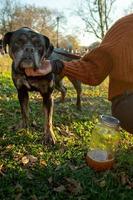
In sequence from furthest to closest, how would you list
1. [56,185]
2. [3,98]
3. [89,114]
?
1. [3,98]
2. [89,114]
3. [56,185]

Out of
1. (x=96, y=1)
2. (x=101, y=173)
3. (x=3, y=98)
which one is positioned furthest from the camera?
(x=96, y=1)

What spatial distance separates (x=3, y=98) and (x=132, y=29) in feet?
14.2

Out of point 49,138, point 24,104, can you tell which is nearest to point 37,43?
point 24,104

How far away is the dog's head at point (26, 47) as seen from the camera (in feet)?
17.4

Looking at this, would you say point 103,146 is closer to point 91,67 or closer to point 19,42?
point 91,67

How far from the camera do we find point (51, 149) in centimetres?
584

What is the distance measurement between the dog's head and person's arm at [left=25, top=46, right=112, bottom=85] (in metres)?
0.19

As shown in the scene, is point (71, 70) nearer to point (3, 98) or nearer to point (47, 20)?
point (3, 98)

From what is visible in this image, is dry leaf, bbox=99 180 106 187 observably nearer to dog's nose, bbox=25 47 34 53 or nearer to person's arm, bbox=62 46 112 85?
person's arm, bbox=62 46 112 85

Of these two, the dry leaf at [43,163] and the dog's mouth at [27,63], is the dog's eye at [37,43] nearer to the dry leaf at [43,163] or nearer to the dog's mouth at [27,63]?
the dog's mouth at [27,63]

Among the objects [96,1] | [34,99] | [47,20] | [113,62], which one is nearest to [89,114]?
[34,99]

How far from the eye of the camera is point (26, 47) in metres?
5.48

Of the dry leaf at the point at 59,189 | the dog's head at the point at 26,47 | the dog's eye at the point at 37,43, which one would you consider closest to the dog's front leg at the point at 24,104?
the dog's head at the point at 26,47

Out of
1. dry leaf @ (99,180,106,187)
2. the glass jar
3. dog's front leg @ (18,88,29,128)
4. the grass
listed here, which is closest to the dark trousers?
the glass jar
